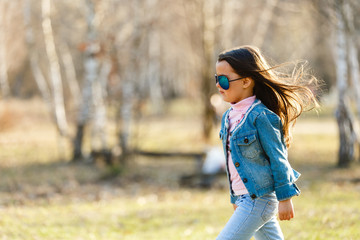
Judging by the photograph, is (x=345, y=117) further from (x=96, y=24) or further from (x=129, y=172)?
(x=96, y=24)

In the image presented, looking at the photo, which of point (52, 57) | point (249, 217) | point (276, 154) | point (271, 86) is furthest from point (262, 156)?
point (52, 57)

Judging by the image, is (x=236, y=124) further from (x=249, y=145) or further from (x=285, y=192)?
(x=285, y=192)

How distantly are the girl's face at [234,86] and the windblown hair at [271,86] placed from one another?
0.10ft

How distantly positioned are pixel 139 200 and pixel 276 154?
643 cm

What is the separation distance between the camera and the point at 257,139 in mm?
2854

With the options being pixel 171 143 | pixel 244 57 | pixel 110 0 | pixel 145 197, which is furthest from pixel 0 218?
pixel 171 143

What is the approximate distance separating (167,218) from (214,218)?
0.78 m

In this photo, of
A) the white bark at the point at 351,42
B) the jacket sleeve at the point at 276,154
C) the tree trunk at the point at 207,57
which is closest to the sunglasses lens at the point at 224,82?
the jacket sleeve at the point at 276,154

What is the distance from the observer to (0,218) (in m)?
5.91

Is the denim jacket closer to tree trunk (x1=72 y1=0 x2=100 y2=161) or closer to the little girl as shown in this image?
the little girl

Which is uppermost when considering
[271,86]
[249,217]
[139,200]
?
[271,86]

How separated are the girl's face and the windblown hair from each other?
0.10 feet

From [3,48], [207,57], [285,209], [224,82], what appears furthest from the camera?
[3,48]

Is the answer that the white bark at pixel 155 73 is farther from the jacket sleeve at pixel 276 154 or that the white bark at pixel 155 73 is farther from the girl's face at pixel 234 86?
the jacket sleeve at pixel 276 154
